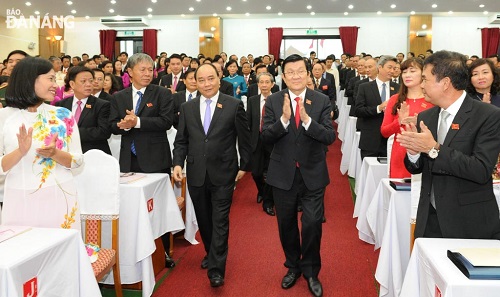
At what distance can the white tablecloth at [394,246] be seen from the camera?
2.80 m

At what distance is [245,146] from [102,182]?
99 cm

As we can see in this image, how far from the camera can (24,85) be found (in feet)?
7.28

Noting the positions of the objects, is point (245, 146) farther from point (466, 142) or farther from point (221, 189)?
point (466, 142)

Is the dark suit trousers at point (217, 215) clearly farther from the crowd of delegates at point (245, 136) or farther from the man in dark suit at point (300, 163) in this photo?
the man in dark suit at point (300, 163)

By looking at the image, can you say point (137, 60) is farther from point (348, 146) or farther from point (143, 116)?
point (348, 146)

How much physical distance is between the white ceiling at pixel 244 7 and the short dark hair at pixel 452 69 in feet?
40.6

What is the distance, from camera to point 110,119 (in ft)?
11.7

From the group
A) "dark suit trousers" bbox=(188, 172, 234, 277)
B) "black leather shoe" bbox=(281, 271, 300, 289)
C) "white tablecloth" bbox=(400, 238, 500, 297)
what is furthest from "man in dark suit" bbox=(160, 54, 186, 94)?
"white tablecloth" bbox=(400, 238, 500, 297)

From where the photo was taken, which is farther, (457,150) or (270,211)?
(270,211)

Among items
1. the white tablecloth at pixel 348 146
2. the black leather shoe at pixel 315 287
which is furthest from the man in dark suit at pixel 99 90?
the white tablecloth at pixel 348 146

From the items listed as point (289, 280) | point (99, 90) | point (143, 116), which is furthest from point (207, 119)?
point (99, 90)

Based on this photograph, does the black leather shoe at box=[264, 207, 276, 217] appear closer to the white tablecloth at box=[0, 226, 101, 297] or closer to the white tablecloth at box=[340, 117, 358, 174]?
the white tablecloth at box=[340, 117, 358, 174]

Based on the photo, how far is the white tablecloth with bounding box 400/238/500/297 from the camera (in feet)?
4.93

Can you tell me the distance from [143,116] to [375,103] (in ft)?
7.67
